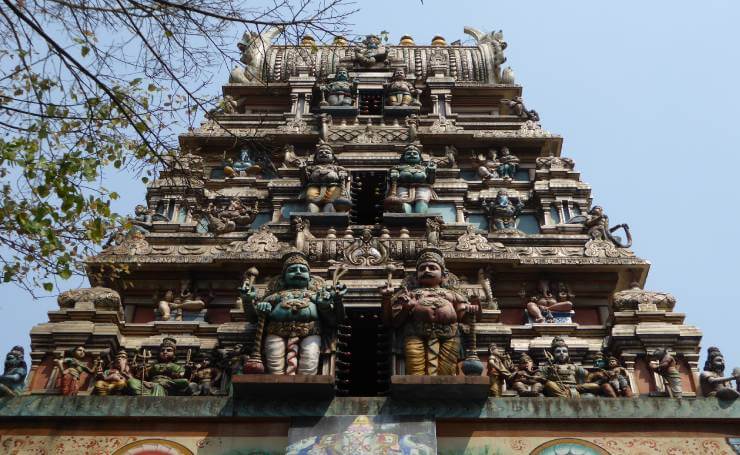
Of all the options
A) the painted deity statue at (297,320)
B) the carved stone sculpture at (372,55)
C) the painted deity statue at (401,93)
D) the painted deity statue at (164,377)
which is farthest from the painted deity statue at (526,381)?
the carved stone sculpture at (372,55)

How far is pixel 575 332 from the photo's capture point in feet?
51.5

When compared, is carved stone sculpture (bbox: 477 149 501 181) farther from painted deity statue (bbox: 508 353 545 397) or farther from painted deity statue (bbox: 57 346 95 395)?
painted deity statue (bbox: 57 346 95 395)

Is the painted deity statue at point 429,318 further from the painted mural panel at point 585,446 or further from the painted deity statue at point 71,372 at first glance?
the painted deity statue at point 71,372

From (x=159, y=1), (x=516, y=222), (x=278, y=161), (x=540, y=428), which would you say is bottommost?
(x=540, y=428)

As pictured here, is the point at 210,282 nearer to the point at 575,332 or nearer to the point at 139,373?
the point at 139,373

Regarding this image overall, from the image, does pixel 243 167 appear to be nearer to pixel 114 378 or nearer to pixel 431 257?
pixel 431 257

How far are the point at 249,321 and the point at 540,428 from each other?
16.4 feet

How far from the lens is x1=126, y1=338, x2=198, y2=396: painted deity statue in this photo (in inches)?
547

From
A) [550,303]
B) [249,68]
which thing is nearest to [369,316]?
[550,303]

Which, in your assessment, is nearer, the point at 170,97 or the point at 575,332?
the point at 170,97

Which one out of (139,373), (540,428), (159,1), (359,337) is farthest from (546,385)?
(159,1)

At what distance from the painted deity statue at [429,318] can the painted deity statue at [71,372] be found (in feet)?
15.7

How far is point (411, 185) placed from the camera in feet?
63.1

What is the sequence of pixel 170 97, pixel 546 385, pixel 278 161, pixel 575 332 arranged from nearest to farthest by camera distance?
pixel 170 97, pixel 546 385, pixel 575 332, pixel 278 161
